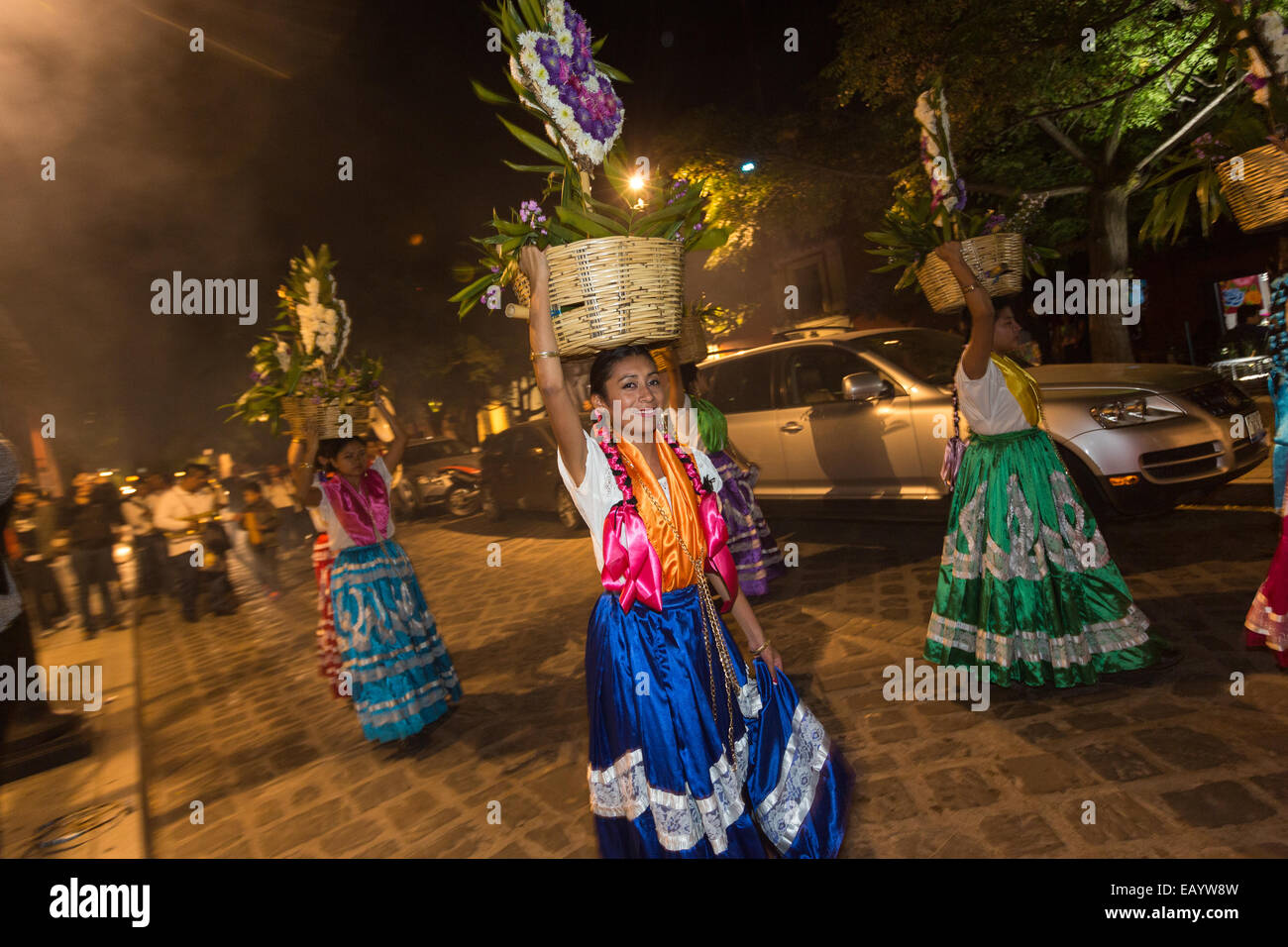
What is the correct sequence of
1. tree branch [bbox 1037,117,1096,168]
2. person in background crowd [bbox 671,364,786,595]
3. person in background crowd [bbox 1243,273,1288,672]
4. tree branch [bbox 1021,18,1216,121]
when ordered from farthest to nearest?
tree branch [bbox 1037,117,1096,168], tree branch [bbox 1021,18,1216,121], person in background crowd [bbox 671,364,786,595], person in background crowd [bbox 1243,273,1288,672]

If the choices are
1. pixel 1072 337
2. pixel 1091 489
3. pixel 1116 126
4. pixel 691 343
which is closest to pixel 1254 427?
pixel 1091 489

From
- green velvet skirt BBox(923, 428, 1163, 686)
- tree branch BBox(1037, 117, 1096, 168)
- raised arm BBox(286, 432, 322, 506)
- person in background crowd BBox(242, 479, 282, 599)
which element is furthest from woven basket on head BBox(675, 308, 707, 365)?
person in background crowd BBox(242, 479, 282, 599)

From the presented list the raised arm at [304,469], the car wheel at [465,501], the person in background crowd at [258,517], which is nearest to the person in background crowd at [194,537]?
the person in background crowd at [258,517]

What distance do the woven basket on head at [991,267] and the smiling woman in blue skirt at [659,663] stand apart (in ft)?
6.73

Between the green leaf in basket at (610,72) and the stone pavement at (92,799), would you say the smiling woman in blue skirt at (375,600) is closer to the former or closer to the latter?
the stone pavement at (92,799)

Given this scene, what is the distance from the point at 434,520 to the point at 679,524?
1468cm

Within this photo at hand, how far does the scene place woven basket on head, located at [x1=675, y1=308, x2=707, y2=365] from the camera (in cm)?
548

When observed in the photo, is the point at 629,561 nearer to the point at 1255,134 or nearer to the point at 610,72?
the point at 610,72

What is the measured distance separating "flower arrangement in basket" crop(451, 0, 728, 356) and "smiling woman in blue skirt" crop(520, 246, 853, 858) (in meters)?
0.14

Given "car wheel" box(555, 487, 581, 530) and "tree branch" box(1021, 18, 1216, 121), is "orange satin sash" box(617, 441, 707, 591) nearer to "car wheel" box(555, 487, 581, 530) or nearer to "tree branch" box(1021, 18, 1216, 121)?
"car wheel" box(555, 487, 581, 530)

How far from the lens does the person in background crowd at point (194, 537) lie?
9.84 metres

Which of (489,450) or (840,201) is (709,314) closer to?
(489,450)
